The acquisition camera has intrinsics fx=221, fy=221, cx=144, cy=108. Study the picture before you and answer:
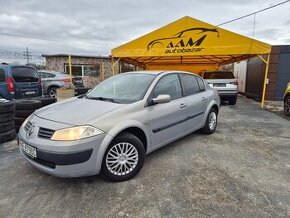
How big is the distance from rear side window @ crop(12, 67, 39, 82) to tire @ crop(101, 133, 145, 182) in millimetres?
5915

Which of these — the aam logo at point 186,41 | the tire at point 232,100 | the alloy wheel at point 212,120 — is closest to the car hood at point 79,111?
the alloy wheel at point 212,120

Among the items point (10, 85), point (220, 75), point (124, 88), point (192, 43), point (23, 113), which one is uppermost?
point (192, 43)

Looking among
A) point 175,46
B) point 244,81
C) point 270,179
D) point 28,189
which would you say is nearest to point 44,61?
point 175,46

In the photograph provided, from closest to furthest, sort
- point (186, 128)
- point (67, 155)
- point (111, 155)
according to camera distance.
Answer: point (67, 155) < point (111, 155) < point (186, 128)

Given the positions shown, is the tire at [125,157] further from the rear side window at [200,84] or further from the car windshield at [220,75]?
the car windshield at [220,75]

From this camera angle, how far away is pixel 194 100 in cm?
443

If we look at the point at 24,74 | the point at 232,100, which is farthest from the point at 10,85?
the point at 232,100

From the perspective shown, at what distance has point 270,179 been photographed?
3150 mm

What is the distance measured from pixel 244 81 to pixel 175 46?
31.3 ft

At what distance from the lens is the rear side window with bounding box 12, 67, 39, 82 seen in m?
7.21

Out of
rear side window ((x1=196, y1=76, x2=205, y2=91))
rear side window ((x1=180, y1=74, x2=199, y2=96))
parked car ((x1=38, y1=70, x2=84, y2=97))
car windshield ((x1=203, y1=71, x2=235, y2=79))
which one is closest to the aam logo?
car windshield ((x1=203, y1=71, x2=235, y2=79))

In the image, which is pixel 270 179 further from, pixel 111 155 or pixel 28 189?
pixel 28 189

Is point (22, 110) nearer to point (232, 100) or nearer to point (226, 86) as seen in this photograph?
point (226, 86)

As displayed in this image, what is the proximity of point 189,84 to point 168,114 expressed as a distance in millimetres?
1214
